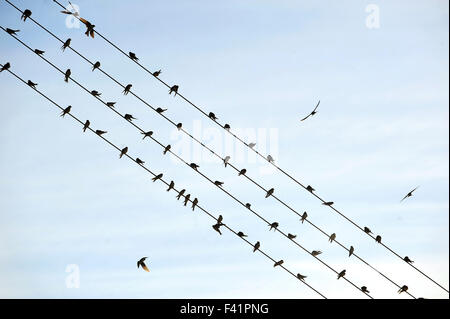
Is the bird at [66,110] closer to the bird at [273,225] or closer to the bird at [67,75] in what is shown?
the bird at [67,75]

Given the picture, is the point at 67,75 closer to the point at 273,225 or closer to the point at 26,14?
the point at 26,14

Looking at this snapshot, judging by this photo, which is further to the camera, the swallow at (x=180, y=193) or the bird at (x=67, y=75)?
the swallow at (x=180, y=193)

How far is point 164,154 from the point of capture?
44.7 ft

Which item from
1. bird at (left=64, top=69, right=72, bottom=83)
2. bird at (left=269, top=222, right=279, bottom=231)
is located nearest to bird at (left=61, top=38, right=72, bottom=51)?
bird at (left=64, top=69, right=72, bottom=83)

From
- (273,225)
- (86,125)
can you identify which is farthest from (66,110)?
(273,225)

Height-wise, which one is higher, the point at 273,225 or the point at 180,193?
the point at 180,193

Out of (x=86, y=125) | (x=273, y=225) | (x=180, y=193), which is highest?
(x=86, y=125)

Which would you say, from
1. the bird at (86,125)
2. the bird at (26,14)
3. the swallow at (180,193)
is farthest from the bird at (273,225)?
the bird at (26,14)

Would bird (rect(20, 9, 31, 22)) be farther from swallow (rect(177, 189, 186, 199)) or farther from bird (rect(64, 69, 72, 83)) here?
swallow (rect(177, 189, 186, 199))

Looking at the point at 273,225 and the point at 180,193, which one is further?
the point at 180,193

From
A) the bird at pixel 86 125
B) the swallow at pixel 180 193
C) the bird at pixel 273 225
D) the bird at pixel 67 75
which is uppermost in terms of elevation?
→ the bird at pixel 67 75

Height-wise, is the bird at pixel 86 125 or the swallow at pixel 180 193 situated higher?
the bird at pixel 86 125
